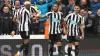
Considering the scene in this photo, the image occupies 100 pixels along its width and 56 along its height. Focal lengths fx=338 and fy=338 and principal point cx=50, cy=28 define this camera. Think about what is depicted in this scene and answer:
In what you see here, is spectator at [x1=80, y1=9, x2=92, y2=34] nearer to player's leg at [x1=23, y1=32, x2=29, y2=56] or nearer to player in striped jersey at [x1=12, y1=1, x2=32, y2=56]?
player in striped jersey at [x1=12, y1=1, x2=32, y2=56]

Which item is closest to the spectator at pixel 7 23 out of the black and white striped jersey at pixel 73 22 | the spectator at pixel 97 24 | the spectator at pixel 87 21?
the black and white striped jersey at pixel 73 22

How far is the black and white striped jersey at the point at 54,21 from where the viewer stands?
10805 mm

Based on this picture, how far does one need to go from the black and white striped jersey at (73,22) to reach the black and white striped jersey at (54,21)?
27 cm

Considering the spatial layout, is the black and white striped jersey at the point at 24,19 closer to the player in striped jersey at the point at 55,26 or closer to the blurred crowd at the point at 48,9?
the player in striped jersey at the point at 55,26

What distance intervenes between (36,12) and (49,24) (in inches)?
35.3

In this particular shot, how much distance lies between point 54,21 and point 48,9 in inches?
69.2

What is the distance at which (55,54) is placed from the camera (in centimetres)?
1118

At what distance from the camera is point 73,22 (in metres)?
10.9

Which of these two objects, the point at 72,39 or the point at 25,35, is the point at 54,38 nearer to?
the point at 72,39

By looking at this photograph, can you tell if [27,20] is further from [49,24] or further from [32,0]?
[32,0]

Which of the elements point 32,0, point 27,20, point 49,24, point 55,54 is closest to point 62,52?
point 55,54

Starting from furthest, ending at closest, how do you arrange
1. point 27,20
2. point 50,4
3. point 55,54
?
point 50,4 → point 55,54 → point 27,20

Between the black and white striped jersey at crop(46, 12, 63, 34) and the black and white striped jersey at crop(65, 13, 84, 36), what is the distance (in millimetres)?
272

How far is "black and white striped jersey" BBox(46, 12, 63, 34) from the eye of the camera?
10.8 metres
